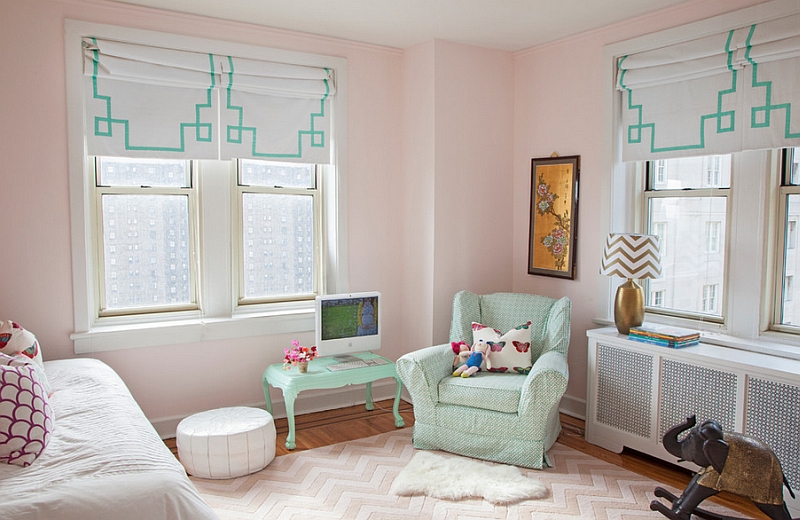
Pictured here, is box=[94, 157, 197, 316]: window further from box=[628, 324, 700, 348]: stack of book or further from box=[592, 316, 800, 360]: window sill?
box=[592, 316, 800, 360]: window sill

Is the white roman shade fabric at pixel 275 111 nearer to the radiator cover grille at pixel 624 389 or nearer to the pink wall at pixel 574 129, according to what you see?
the pink wall at pixel 574 129

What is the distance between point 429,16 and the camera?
3746 millimetres

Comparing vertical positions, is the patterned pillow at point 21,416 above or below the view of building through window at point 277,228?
below

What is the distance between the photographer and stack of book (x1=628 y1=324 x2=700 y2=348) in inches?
132

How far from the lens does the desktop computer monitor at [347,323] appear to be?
156 inches

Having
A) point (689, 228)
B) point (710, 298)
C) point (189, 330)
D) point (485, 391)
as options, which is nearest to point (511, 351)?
point (485, 391)

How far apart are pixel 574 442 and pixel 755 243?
154 cm

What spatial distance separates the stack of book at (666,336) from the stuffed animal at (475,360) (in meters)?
0.84

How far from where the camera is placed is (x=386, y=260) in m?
4.62

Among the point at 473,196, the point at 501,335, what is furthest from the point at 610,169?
the point at 501,335

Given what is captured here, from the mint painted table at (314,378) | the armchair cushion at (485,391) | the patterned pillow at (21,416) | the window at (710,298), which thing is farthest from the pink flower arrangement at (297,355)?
the window at (710,298)

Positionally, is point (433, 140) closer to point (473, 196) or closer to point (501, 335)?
point (473, 196)

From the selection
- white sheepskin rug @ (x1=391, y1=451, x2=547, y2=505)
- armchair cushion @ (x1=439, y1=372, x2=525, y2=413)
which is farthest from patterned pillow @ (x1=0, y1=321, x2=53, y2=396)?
armchair cushion @ (x1=439, y1=372, x2=525, y2=413)

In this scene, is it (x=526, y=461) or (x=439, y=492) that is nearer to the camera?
(x=439, y=492)
